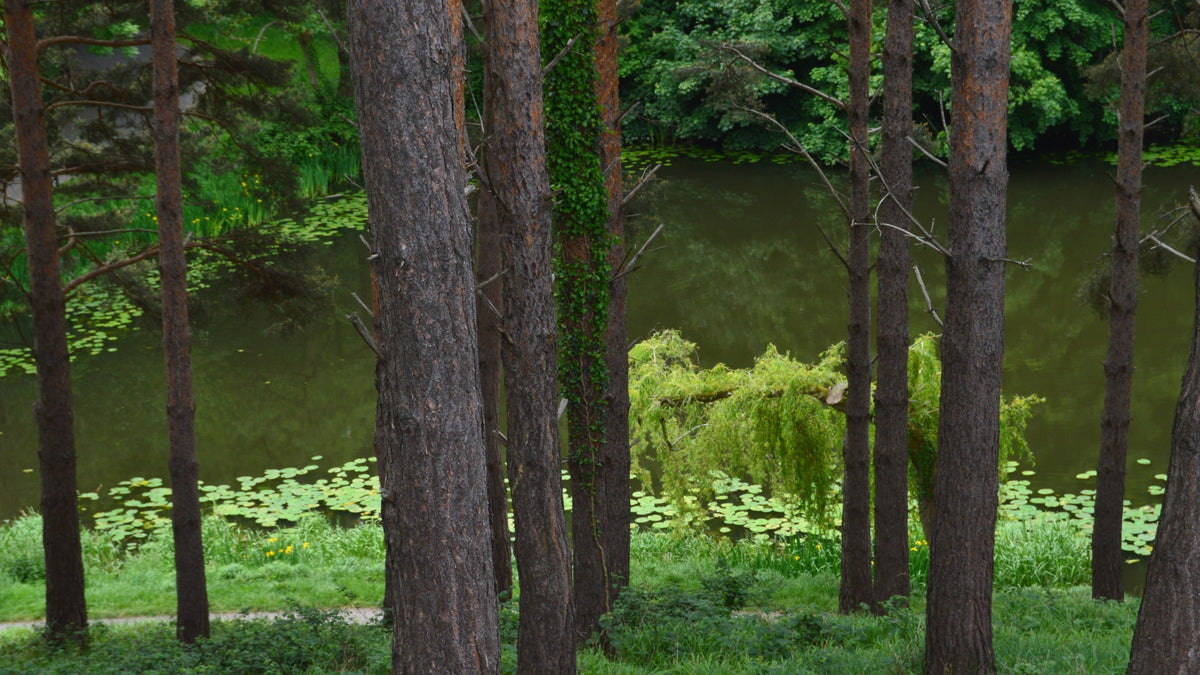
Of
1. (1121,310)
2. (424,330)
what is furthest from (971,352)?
(1121,310)

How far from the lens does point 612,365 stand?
6.83 m

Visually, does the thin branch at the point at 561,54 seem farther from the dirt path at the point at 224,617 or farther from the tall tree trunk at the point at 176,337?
the dirt path at the point at 224,617

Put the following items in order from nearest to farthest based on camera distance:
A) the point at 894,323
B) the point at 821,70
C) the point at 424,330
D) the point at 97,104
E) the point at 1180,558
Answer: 1. the point at 424,330
2. the point at 1180,558
3. the point at 894,323
4. the point at 97,104
5. the point at 821,70

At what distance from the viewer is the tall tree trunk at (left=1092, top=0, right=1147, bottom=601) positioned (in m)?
8.09

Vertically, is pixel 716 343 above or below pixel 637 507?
above

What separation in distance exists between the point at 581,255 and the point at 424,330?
8.09 ft

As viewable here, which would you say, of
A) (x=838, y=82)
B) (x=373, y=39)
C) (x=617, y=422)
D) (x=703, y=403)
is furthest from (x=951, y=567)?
(x=838, y=82)

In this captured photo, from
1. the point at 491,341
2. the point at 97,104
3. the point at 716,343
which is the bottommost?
the point at 716,343

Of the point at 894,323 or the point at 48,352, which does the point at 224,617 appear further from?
→ the point at 894,323

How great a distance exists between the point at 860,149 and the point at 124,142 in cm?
723

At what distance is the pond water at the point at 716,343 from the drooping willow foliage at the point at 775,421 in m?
2.82

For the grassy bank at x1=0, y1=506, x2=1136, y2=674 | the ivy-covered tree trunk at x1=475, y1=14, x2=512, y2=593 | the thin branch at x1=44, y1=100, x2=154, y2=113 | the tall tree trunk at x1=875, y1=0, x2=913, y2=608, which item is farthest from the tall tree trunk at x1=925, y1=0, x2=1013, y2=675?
the thin branch at x1=44, y1=100, x2=154, y2=113

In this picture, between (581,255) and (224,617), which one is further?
(224,617)

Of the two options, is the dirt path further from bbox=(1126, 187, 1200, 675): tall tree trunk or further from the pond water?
bbox=(1126, 187, 1200, 675): tall tree trunk
